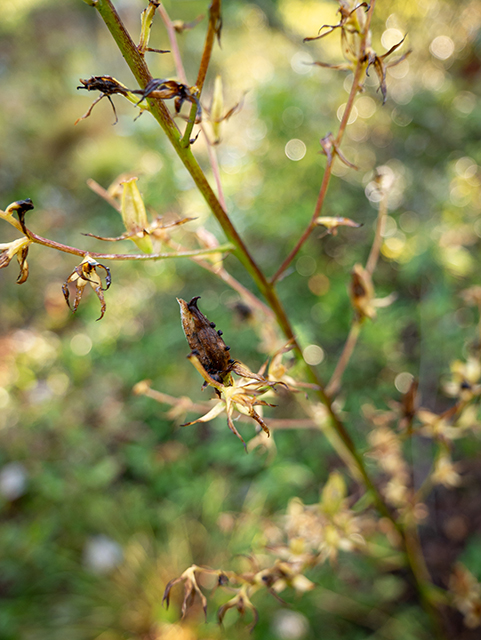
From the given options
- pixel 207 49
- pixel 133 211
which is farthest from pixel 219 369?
pixel 207 49

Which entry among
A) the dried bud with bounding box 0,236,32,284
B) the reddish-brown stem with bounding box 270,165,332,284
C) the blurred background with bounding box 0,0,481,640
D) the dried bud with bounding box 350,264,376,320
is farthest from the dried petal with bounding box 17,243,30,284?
the blurred background with bounding box 0,0,481,640

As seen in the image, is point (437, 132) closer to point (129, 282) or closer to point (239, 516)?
point (129, 282)

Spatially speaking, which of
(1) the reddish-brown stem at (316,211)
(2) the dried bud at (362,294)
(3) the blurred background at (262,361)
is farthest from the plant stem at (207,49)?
(3) the blurred background at (262,361)

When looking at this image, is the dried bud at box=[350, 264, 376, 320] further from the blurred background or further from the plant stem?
the blurred background

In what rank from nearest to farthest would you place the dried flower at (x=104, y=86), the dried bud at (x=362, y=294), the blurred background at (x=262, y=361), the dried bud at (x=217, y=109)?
the dried flower at (x=104, y=86), the dried bud at (x=217, y=109), the dried bud at (x=362, y=294), the blurred background at (x=262, y=361)

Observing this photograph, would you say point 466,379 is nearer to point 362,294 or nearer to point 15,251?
point 362,294

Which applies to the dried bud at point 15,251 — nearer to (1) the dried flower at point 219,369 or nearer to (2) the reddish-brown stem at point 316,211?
(1) the dried flower at point 219,369
